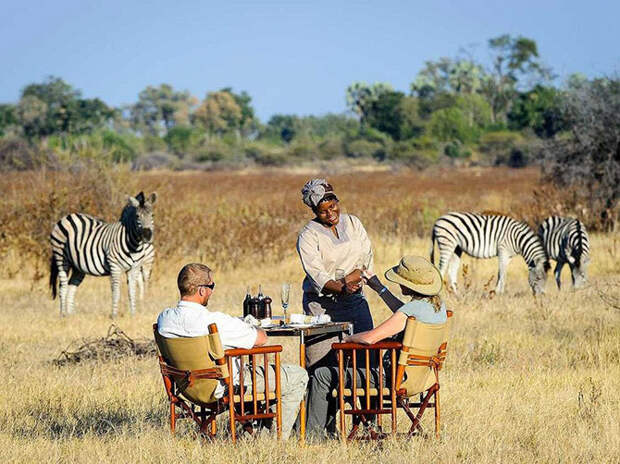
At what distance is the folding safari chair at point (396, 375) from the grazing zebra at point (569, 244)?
10584 mm

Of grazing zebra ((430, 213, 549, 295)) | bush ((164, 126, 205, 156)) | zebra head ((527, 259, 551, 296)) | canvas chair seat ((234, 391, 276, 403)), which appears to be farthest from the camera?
bush ((164, 126, 205, 156))

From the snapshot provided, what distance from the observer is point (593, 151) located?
26344 millimetres

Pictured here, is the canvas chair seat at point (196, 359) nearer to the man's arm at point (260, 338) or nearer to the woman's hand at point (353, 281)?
the man's arm at point (260, 338)

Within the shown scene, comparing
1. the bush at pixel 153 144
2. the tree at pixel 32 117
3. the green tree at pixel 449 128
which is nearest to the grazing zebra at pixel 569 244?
the tree at pixel 32 117

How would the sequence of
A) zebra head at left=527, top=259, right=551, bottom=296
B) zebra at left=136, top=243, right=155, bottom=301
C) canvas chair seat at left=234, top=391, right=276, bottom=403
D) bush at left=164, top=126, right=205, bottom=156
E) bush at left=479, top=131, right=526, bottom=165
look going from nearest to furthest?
1. canvas chair seat at left=234, top=391, right=276, bottom=403
2. zebra at left=136, top=243, right=155, bottom=301
3. zebra head at left=527, top=259, right=551, bottom=296
4. bush at left=479, top=131, right=526, bottom=165
5. bush at left=164, top=126, right=205, bottom=156

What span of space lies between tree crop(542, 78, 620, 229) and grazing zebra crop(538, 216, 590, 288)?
714cm

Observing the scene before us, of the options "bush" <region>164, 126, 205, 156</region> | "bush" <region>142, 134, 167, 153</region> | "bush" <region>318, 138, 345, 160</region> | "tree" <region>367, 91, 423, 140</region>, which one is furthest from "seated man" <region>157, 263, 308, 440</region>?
"bush" <region>142, 134, 167, 153</region>

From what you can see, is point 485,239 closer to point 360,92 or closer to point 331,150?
point 331,150

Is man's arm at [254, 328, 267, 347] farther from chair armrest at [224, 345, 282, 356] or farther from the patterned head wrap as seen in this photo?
the patterned head wrap

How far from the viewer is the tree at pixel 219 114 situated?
145750mm

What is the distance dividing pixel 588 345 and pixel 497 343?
3.37ft

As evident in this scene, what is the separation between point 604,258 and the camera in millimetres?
20328

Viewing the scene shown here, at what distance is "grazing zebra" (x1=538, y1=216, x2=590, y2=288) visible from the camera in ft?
56.6

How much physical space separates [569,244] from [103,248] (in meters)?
7.60
